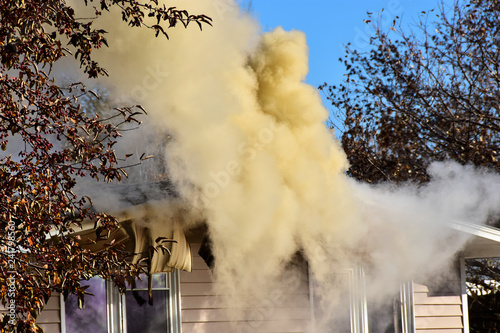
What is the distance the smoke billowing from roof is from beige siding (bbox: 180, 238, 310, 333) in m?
0.27

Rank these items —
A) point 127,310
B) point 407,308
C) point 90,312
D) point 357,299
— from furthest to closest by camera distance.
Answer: point 407,308 → point 357,299 → point 127,310 → point 90,312

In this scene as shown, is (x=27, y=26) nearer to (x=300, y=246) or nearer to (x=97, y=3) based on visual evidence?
(x=97, y=3)

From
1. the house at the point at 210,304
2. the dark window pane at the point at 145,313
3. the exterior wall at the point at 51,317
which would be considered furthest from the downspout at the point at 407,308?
the exterior wall at the point at 51,317

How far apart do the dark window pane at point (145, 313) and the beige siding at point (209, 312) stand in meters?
0.31

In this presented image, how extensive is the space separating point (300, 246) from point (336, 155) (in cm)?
156

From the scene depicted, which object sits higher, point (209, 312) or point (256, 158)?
point (256, 158)

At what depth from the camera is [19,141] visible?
866 centimetres

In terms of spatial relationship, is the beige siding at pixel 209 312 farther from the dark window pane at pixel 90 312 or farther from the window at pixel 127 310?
the dark window pane at pixel 90 312

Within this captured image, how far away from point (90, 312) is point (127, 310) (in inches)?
21.4

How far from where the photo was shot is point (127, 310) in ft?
33.1

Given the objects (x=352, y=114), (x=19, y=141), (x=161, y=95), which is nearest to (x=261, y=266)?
(x=161, y=95)

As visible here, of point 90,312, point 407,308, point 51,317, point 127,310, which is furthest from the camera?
point 407,308

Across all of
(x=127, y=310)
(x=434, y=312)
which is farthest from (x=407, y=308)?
(x=127, y=310)

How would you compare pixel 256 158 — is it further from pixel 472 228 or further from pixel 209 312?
pixel 472 228
